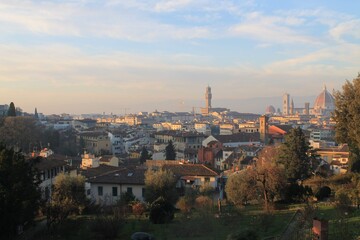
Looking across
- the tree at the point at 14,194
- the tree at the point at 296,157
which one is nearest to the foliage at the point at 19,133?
the tree at the point at 296,157

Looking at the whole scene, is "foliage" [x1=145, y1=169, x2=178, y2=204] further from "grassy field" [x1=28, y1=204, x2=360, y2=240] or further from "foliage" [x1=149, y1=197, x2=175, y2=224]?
"foliage" [x1=149, y1=197, x2=175, y2=224]

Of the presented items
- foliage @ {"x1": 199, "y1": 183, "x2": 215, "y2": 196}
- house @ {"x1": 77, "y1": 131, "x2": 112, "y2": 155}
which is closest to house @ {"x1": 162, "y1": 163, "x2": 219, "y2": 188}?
foliage @ {"x1": 199, "y1": 183, "x2": 215, "y2": 196}

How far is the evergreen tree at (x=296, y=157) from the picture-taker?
2731 cm

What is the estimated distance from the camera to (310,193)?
22.9 metres

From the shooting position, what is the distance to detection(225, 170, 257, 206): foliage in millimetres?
23058

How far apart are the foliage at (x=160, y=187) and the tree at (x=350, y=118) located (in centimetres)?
1050

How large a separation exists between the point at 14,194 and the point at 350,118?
60.5 ft

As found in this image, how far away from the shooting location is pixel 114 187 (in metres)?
27.6

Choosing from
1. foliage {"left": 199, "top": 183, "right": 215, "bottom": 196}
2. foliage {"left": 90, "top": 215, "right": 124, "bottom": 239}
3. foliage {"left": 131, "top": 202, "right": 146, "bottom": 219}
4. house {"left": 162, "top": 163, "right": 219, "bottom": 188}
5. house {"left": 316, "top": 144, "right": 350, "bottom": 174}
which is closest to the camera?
foliage {"left": 90, "top": 215, "right": 124, "bottom": 239}

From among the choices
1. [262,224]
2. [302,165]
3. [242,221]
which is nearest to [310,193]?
[302,165]

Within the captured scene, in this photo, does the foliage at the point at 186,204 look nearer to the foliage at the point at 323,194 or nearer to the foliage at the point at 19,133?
the foliage at the point at 323,194

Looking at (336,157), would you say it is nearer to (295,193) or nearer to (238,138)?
(295,193)

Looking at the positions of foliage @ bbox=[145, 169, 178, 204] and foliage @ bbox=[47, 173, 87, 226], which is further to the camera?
foliage @ bbox=[145, 169, 178, 204]

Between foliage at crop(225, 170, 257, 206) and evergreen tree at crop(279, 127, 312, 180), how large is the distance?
442 cm
